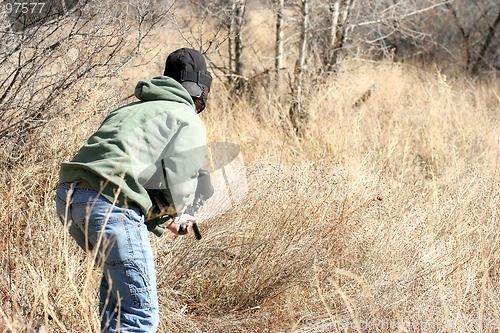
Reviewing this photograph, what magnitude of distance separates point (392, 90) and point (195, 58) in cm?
595

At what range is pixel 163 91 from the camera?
2785mm

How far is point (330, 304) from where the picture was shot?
3539 millimetres

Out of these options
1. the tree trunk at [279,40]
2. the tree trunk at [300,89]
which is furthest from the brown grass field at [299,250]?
the tree trunk at [279,40]

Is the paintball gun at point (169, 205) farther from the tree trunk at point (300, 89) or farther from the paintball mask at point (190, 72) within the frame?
the tree trunk at point (300, 89)

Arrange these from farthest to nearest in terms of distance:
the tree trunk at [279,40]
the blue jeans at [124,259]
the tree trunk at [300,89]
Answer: the tree trunk at [279,40] → the tree trunk at [300,89] → the blue jeans at [124,259]

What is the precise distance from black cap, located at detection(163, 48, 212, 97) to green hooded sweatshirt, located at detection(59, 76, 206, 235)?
0.61 feet

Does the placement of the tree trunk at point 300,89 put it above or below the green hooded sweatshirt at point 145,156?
below

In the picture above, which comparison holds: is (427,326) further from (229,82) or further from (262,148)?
(229,82)

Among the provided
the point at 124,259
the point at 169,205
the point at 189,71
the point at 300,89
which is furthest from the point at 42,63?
the point at 300,89

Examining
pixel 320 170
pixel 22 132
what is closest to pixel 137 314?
pixel 22 132

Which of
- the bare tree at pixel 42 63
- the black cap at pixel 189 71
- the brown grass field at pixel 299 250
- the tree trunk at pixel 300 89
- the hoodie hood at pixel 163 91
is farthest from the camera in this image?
the tree trunk at pixel 300 89

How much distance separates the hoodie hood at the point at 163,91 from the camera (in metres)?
2.79

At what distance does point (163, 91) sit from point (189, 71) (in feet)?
0.59

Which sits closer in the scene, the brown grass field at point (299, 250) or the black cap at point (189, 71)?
the black cap at point (189, 71)
